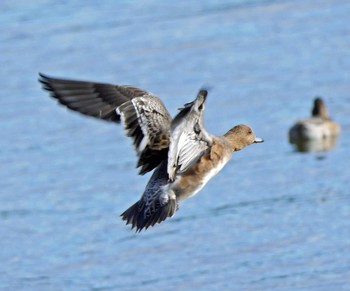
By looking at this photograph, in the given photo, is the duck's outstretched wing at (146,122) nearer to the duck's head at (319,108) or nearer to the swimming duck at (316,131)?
the swimming duck at (316,131)

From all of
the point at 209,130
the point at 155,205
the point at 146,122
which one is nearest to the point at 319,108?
the point at 209,130

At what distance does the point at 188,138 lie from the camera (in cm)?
664

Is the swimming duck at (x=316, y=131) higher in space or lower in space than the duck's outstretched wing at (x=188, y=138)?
higher

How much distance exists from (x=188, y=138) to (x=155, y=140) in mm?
202

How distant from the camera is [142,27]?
52.4ft

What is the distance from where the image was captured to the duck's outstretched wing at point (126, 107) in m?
6.65

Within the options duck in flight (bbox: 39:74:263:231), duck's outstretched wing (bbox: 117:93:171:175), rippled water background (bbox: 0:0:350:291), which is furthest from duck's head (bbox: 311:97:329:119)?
duck's outstretched wing (bbox: 117:93:171:175)

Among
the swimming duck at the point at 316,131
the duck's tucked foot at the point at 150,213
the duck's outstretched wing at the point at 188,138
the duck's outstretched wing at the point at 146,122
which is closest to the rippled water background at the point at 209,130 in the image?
the swimming duck at the point at 316,131

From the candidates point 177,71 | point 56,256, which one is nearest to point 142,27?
point 177,71

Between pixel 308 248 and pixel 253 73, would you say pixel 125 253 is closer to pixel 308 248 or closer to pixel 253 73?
pixel 308 248

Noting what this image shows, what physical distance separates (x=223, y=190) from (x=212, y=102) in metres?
2.40

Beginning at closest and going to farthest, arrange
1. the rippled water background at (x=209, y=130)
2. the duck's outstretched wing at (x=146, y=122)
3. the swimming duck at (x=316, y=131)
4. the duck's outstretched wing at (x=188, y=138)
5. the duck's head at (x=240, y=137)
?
the duck's outstretched wing at (x=188, y=138)
the duck's outstretched wing at (x=146, y=122)
the duck's head at (x=240, y=137)
the rippled water background at (x=209, y=130)
the swimming duck at (x=316, y=131)

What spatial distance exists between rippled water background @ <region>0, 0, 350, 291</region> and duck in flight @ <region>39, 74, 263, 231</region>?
72.7 inches

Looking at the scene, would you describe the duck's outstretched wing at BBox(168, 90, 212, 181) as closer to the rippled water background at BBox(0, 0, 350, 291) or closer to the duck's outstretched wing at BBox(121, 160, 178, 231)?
the duck's outstretched wing at BBox(121, 160, 178, 231)
